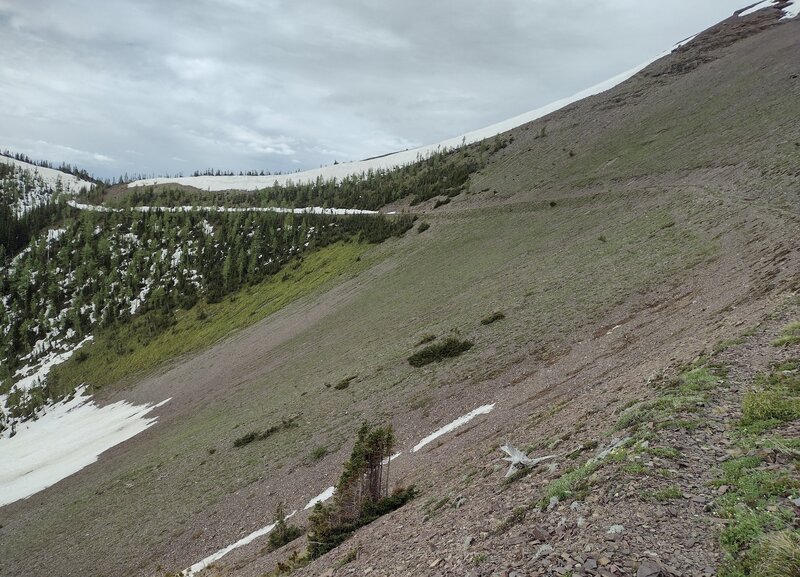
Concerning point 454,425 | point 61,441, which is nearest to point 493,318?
point 454,425

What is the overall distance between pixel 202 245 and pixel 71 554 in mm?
89516

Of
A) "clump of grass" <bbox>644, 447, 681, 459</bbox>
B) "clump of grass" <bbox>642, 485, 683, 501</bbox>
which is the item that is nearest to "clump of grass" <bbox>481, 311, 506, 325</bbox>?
"clump of grass" <bbox>644, 447, 681, 459</bbox>

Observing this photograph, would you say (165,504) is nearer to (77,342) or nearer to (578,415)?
(578,415)

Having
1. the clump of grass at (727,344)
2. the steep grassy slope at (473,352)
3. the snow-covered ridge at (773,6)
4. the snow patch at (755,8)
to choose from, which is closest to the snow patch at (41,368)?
the steep grassy slope at (473,352)

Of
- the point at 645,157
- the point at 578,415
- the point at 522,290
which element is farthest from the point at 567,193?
the point at 578,415

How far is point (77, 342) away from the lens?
84375 mm

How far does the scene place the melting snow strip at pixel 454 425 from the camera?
18.8 m

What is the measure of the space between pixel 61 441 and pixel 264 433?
3385 centimetres

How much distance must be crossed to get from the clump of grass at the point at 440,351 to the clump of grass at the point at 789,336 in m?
16.5

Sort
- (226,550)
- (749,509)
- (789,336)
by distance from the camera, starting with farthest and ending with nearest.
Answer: (226,550), (789,336), (749,509)

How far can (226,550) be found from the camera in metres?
17.1

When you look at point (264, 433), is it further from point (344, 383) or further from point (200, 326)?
point (200, 326)

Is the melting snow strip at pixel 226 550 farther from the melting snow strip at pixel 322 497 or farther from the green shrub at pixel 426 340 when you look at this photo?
the green shrub at pixel 426 340

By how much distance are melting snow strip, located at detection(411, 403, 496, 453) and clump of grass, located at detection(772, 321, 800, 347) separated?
9925 mm
